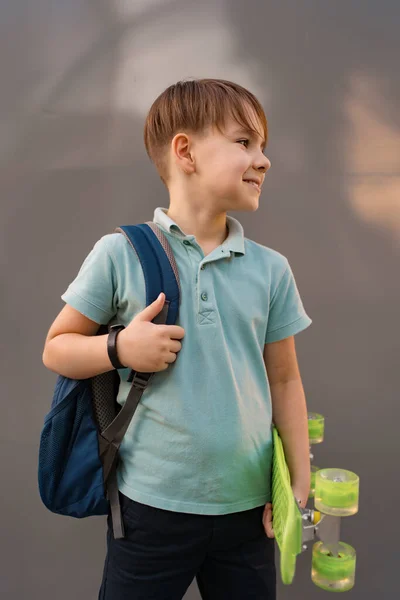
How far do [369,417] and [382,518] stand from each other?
0.24 meters

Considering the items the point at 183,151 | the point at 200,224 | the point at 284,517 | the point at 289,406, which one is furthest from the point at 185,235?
the point at 284,517

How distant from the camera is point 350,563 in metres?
1.03

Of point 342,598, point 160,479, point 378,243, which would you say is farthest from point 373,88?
point 342,598

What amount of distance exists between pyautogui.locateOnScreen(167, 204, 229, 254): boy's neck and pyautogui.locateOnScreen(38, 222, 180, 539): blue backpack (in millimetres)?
55

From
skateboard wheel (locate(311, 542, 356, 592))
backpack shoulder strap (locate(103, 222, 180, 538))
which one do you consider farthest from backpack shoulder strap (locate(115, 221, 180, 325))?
skateboard wheel (locate(311, 542, 356, 592))

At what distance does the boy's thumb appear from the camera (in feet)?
2.95

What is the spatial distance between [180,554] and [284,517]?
0.20m

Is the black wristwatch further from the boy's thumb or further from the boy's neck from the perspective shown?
the boy's neck

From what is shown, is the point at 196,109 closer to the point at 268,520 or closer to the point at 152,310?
the point at 152,310

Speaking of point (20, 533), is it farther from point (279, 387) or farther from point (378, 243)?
point (378, 243)

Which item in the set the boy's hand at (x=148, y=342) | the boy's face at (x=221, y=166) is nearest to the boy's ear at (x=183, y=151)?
the boy's face at (x=221, y=166)

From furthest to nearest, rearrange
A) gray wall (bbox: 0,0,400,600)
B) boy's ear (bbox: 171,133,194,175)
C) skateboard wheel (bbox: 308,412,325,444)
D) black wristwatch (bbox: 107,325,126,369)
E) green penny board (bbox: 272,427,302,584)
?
gray wall (bbox: 0,0,400,600)
skateboard wheel (bbox: 308,412,325,444)
boy's ear (bbox: 171,133,194,175)
black wristwatch (bbox: 107,325,126,369)
green penny board (bbox: 272,427,302,584)

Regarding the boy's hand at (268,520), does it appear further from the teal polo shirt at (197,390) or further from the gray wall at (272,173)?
the gray wall at (272,173)

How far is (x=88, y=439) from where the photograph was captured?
0.99 meters
